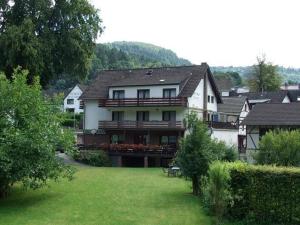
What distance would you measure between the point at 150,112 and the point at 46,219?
3278cm

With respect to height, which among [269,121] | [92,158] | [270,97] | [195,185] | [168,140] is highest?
[270,97]

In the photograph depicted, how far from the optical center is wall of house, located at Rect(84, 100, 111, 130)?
53344 millimetres

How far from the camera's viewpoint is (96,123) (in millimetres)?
53750

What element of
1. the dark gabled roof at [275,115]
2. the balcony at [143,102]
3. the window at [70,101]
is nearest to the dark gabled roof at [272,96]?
the balcony at [143,102]

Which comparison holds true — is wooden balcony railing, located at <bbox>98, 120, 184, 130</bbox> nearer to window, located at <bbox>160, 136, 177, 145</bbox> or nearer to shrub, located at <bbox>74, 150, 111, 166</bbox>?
window, located at <bbox>160, 136, 177, 145</bbox>

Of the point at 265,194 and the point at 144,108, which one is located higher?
the point at 144,108

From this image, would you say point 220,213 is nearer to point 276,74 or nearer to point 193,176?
point 193,176

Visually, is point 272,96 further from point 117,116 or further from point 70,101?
point 70,101

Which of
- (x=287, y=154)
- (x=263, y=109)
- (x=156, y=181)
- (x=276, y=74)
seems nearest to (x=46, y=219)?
(x=156, y=181)

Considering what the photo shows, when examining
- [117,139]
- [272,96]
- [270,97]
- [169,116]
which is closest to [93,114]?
[117,139]

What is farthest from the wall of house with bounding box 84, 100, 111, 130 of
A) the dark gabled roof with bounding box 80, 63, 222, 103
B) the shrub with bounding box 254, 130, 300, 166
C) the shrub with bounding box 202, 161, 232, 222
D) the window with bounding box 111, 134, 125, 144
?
the shrub with bounding box 202, 161, 232, 222

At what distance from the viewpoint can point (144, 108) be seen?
5034 cm

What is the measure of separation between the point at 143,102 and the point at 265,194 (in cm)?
3276

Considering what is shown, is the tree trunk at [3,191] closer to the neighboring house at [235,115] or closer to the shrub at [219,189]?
the shrub at [219,189]
